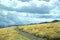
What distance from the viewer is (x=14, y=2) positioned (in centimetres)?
1184

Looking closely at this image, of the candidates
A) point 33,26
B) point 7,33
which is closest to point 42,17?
point 33,26

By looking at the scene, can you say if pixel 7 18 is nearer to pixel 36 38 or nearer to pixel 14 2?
pixel 14 2

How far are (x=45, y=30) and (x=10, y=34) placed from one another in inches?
94.4

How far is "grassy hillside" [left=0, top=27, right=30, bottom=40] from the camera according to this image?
10792 mm

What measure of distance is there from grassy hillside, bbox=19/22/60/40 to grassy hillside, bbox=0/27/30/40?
709 mm

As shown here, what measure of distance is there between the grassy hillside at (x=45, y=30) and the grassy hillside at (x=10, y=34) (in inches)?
27.9

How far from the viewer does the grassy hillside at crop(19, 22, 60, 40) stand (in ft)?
35.4

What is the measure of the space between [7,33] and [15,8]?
1866mm

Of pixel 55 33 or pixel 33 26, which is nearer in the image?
pixel 55 33

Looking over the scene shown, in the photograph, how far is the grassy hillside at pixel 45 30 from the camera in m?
10.8

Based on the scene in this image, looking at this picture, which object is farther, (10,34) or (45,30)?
(45,30)

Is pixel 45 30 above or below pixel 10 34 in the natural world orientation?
above

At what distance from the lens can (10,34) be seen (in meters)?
11.1

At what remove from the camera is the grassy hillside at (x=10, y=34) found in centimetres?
1079
